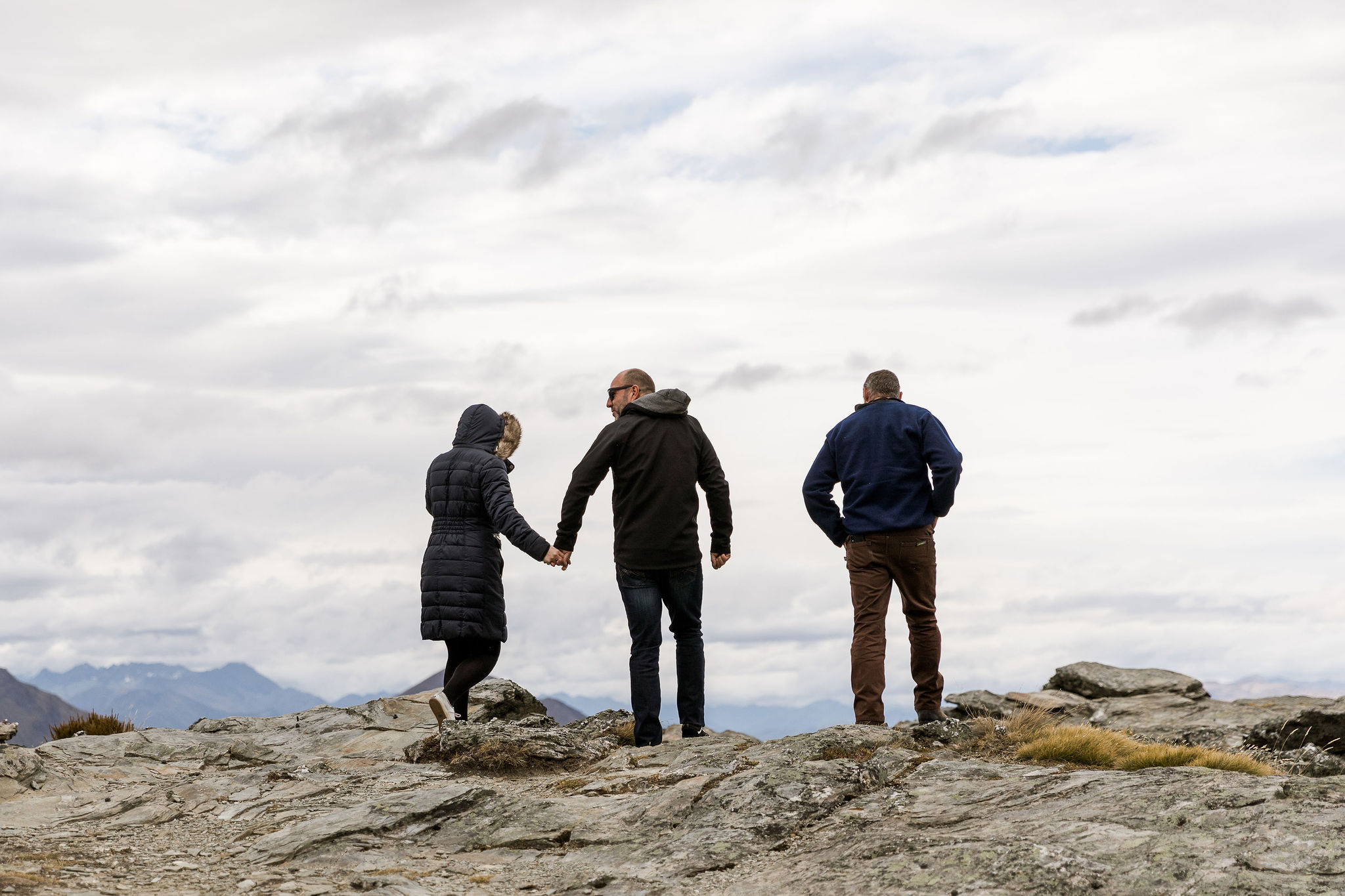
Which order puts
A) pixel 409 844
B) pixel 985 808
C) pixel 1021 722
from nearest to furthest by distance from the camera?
pixel 985 808
pixel 409 844
pixel 1021 722

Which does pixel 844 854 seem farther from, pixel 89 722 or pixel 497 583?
pixel 89 722

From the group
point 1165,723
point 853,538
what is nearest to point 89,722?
point 853,538

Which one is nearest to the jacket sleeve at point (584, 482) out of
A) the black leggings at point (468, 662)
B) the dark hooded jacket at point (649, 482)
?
the dark hooded jacket at point (649, 482)

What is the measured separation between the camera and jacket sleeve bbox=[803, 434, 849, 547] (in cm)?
1066

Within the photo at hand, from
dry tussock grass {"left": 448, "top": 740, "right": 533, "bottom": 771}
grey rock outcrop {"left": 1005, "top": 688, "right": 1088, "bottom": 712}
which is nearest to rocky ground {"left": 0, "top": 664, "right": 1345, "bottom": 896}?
dry tussock grass {"left": 448, "top": 740, "right": 533, "bottom": 771}

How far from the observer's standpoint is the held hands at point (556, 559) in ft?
34.8

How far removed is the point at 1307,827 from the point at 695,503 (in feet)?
19.1

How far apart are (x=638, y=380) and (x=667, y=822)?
182 inches

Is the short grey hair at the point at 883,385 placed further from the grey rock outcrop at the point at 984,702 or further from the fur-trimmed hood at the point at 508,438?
the grey rock outcrop at the point at 984,702

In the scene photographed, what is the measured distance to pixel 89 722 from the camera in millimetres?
15039

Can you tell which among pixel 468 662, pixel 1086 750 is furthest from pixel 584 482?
pixel 1086 750

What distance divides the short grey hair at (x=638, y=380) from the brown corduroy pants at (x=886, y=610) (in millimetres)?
2521

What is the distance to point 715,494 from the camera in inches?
426

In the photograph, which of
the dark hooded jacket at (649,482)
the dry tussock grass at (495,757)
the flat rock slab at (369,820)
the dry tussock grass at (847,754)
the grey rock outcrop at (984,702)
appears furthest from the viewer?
the grey rock outcrop at (984,702)
